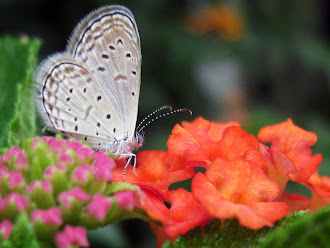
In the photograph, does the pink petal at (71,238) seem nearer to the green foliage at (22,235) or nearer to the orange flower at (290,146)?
the green foliage at (22,235)

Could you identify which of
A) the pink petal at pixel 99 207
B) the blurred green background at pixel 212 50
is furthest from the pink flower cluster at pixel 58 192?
the blurred green background at pixel 212 50

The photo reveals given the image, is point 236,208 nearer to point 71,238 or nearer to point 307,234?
point 307,234

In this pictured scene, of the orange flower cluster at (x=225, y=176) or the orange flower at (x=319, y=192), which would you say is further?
the orange flower at (x=319, y=192)

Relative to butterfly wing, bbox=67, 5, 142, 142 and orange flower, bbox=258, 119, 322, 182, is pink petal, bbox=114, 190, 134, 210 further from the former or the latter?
butterfly wing, bbox=67, 5, 142, 142

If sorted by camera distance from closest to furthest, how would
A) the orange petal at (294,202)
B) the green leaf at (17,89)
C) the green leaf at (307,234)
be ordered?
1. the green leaf at (307,234)
2. the orange petal at (294,202)
3. the green leaf at (17,89)

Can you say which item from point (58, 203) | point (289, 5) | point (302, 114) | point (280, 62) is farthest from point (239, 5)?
point (58, 203)
